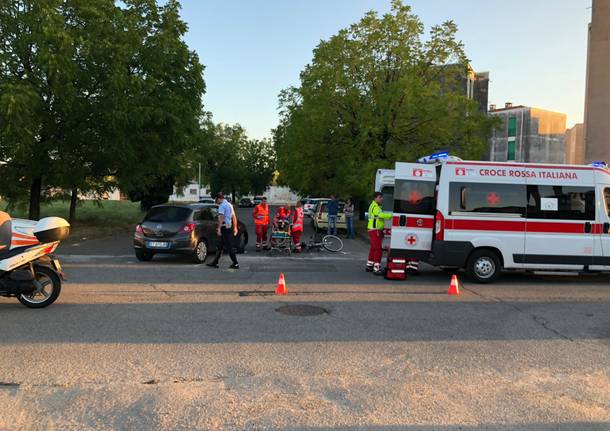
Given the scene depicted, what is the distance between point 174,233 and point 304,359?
8385mm

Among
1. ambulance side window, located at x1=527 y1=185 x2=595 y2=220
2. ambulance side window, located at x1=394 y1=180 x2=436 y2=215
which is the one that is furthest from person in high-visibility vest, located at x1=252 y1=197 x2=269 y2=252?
ambulance side window, located at x1=527 y1=185 x2=595 y2=220

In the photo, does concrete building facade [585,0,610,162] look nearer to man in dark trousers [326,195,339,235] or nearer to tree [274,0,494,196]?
tree [274,0,494,196]

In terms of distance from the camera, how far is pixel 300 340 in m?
6.01

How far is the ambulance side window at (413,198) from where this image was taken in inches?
423

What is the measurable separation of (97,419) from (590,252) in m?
10.4

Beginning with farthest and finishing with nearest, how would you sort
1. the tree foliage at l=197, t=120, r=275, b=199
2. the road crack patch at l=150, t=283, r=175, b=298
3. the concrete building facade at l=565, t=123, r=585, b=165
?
the tree foliage at l=197, t=120, r=275, b=199, the concrete building facade at l=565, t=123, r=585, b=165, the road crack patch at l=150, t=283, r=175, b=298

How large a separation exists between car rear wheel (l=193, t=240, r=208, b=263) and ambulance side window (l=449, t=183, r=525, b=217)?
21.3 ft

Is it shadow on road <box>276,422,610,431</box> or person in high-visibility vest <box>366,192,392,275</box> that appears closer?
shadow on road <box>276,422,610,431</box>

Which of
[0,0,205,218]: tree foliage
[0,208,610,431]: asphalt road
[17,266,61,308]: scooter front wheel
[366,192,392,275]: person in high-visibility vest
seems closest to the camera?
[0,208,610,431]: asphalt road

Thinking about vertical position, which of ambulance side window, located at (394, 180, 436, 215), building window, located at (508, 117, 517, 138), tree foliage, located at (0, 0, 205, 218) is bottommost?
ambulance side window, located at (394, 180, 436, 215)

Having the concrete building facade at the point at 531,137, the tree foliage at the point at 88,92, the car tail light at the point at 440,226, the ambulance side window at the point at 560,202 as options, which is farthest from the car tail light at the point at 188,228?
the concrete building facade at the point at 531,137

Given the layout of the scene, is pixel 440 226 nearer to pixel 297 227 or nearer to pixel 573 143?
pixel 297 227

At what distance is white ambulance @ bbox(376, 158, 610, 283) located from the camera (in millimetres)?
10578

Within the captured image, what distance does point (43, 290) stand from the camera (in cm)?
753
